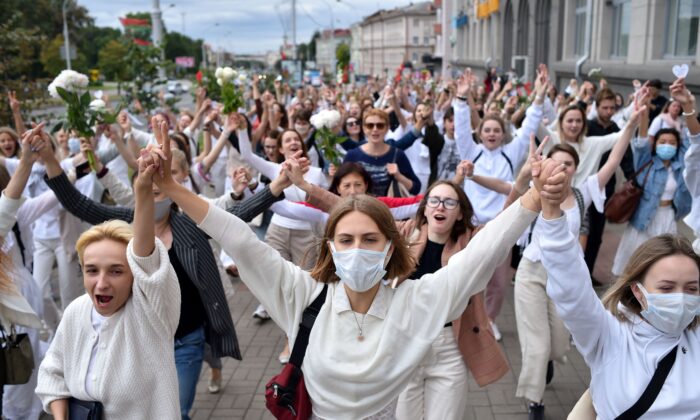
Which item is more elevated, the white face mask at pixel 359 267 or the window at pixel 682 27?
the window at pixel 682 27

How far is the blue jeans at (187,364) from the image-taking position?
3.83 meters

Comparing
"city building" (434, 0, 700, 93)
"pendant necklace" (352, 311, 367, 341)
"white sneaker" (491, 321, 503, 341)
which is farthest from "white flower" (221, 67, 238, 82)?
"city building" (434, 0, 700, 93)

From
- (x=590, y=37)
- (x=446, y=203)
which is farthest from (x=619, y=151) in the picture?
(x=590, y=37)

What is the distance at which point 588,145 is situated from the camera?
626 centimetres

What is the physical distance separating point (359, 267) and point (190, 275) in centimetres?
147

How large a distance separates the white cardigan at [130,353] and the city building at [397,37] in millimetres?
96122

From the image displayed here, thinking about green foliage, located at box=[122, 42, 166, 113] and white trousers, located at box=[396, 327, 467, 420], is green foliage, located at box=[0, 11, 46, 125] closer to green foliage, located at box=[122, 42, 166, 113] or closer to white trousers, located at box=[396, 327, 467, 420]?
green foliage, located at box=[122, 42, 166, 113]

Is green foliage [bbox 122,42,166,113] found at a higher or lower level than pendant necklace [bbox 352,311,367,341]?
higher

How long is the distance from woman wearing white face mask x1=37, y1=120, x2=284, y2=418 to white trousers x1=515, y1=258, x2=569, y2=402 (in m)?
2.11

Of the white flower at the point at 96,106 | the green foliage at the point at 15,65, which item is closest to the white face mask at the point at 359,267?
the white flower at the point at 96,106

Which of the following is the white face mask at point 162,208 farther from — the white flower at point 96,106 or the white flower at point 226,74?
the white flower at point 226,74

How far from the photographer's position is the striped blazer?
375 centimetres

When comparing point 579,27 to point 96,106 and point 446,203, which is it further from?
point 446,203

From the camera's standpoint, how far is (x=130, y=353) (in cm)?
290
